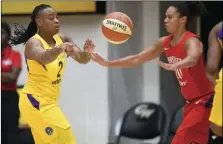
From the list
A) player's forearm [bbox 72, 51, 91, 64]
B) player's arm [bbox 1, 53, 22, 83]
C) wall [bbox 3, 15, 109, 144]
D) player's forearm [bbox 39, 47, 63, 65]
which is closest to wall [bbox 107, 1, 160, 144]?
wall [bbox 3, 15, 109, 144]

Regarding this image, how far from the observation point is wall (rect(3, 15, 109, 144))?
Result: 7.22 metres

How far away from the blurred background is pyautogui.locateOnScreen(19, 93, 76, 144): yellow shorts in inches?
63.0

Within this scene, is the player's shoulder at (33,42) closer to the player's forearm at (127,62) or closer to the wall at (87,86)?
the player's forearm at (127,62)

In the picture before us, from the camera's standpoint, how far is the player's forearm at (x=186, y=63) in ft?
15.7

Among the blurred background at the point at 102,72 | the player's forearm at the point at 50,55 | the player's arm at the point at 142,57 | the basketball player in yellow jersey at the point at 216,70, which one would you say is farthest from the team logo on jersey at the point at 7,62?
the basketball player in yellow jersey at the point at 216,70

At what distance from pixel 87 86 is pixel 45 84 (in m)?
2.28

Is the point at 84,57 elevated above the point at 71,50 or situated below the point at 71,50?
below

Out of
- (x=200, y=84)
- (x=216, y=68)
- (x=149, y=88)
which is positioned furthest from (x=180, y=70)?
(x=149, y=88)

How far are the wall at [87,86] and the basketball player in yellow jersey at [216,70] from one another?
2.80 metres

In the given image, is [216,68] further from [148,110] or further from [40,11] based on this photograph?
[148,110]

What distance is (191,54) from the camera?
194 inches

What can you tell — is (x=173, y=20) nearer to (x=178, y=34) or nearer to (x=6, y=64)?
(x=178, y=34)

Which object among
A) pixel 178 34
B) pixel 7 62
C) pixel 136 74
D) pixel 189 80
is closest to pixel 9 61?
pixel 7 62

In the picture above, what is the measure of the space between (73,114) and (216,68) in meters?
2.99
